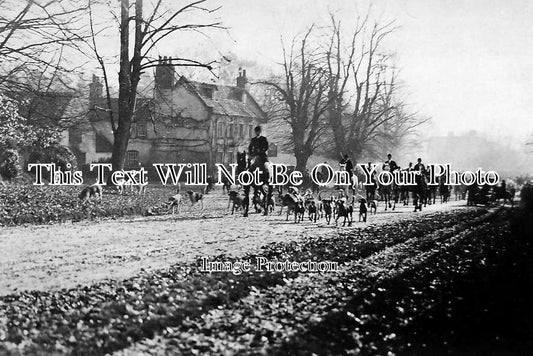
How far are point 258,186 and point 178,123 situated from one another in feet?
11.5

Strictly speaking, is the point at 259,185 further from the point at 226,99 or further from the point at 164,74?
the point at 164,74

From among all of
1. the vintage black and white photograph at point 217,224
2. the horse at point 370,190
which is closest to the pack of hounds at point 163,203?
→ the vintage black and white photograph at point 217,224

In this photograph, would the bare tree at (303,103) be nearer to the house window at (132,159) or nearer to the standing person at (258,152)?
the standing person at (258,152)

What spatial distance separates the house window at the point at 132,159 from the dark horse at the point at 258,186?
2.51m

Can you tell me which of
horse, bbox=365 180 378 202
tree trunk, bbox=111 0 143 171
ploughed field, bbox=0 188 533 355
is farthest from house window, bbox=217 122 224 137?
horse, bbox=365 180 378 202

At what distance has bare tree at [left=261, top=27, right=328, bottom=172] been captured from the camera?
464 inches

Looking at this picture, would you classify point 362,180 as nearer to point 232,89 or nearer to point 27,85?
point 232,89

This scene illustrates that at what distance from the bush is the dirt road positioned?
48.6 inches

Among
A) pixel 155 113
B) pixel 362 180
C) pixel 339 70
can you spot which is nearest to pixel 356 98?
pixel 339 70

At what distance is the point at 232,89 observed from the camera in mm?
12664

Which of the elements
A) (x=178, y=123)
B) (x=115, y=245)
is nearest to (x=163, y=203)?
(x=178, y=123)

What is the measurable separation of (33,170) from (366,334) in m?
7.49

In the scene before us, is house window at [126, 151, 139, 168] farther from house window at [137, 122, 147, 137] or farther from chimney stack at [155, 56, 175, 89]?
chimney stack at [155, 56, 175, 89]

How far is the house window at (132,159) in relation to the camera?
11.7 metres
